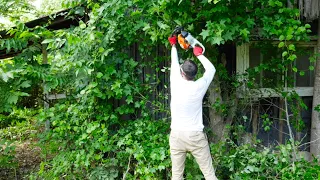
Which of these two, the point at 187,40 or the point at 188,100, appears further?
the point at 187,40

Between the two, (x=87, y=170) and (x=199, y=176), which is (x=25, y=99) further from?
(x=199, y=176)

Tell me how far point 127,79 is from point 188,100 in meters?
1.47

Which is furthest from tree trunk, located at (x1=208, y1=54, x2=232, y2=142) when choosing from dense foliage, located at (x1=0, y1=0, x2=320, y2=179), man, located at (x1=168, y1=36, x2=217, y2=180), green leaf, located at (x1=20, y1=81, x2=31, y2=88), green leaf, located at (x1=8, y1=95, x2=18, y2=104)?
green leaf, located at (x1=8, y1=95, x2=18, y2=104)

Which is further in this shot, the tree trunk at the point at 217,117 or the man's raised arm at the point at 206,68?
the tree trunk at the point at 217,117

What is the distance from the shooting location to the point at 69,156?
4672 millimetres

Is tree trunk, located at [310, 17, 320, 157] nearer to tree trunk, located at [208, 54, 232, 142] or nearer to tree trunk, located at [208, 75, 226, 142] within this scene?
tree trunk, located at [208, 54, 232, 142]

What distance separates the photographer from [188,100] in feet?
11.5

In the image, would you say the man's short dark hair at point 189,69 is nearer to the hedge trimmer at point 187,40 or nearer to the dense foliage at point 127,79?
the hedge trimmer at point 187,40

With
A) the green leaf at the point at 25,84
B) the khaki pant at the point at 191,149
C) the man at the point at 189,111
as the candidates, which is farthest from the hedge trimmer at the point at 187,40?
the green leaf at the point at 25,84

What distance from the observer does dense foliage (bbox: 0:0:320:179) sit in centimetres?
401

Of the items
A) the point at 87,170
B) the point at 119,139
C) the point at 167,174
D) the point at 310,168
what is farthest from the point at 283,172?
the point at 87,170

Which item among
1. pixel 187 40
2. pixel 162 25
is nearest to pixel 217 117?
pixel 187 40

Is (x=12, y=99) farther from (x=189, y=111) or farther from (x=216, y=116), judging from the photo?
(x=216, y=116)

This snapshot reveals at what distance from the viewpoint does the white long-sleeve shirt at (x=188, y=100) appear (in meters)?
3.48
